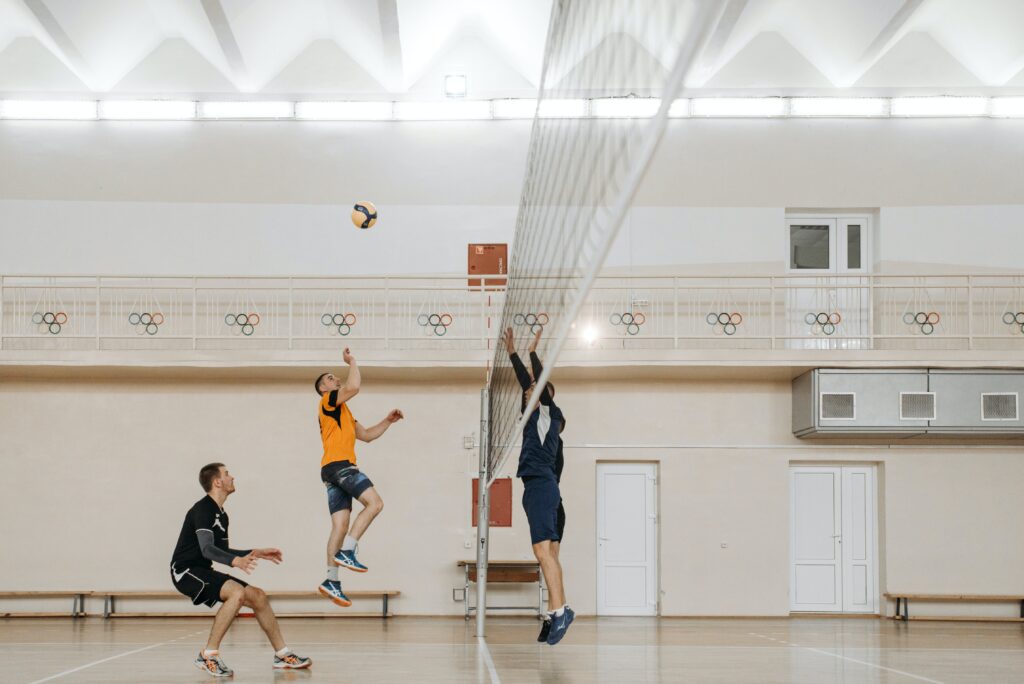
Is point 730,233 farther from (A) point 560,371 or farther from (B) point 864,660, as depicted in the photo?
(B) point 864,660

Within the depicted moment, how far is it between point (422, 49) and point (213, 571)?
1224cm

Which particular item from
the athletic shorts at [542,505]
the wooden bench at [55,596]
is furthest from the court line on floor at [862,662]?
the wooden bench at [55,596]

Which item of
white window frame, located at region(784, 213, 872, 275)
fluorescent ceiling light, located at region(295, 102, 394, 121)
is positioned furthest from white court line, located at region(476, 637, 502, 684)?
fluorescent ceiling light, located at region(295, 102, 394, 121)

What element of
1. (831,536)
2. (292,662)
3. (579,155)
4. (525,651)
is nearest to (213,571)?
(292,662)

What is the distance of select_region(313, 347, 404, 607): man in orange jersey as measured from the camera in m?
8.38

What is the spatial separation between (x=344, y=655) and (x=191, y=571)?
2.33m

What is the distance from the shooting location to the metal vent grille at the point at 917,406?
15.6 m

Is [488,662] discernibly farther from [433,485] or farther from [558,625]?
[433,485]

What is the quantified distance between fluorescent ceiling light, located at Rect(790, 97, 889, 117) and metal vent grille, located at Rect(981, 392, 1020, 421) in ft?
16.8

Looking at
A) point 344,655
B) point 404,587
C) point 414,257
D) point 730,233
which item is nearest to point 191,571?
point 344,655

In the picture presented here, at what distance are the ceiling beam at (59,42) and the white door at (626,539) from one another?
1055 centimetres

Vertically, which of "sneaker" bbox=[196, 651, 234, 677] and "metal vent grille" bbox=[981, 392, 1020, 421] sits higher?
"metal vent grille" bbox=[981, 392, 1020, 421]

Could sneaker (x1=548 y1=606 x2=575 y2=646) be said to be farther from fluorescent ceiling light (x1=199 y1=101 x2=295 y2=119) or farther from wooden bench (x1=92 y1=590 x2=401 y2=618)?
fluorescent ceiling light (x1=199 y1=101 x2=295 y2=119)

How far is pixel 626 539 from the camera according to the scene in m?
16.6
